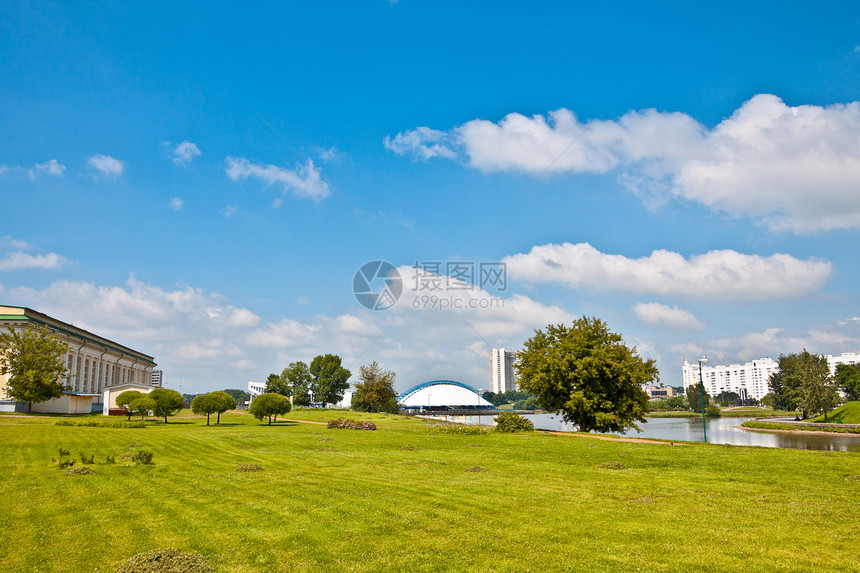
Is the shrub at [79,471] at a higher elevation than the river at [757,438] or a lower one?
higher

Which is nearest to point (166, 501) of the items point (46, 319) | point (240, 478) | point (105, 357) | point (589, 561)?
point (240, 478)

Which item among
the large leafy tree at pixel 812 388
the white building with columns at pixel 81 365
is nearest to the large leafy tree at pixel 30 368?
the white building with columns at pixel 81 365

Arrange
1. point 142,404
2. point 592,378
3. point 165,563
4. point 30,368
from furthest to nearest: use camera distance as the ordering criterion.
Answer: point 30,368 → point 142,404 → point 592,378 → point 165,563

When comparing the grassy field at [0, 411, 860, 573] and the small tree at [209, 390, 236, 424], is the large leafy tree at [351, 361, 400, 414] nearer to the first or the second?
the small tree at [209, 390, 236, 424]

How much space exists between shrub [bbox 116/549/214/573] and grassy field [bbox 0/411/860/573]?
1.05ft

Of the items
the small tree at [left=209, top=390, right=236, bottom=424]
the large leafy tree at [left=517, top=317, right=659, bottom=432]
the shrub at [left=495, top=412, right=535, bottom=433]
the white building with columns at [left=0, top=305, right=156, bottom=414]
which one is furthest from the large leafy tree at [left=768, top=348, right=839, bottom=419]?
the white building with columns at [left=0, top=305, right=156, bottom=414]

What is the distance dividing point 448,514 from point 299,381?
107 metres

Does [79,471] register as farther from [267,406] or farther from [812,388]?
[812,388]

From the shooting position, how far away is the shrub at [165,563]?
864 cm

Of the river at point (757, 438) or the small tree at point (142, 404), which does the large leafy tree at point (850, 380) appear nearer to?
the river at point (757, 438)

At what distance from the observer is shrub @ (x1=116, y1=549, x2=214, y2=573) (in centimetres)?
864

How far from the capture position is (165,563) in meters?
8.80

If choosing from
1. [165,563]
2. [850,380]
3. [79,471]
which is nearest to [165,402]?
[79,471]

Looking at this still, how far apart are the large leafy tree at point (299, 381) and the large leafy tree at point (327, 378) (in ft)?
4.39
